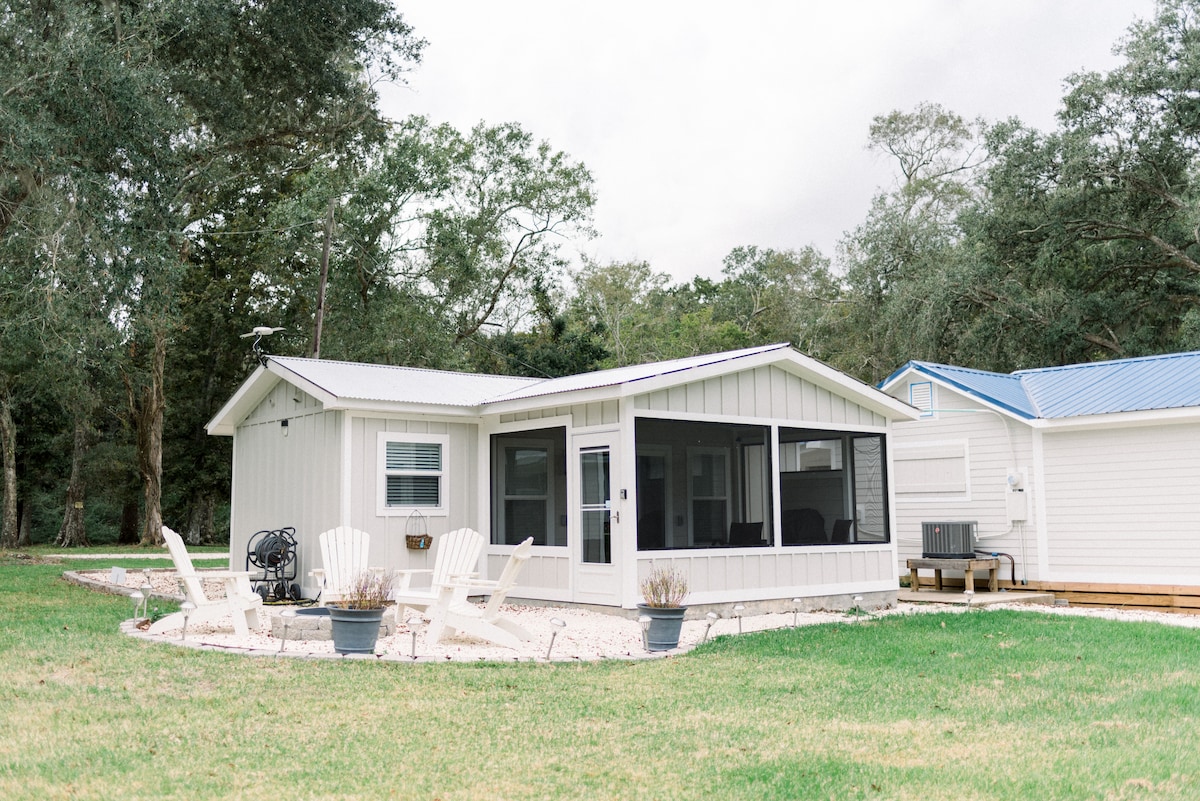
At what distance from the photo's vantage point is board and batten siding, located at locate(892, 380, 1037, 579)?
12875mm

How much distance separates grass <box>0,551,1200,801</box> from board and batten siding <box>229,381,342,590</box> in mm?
2977

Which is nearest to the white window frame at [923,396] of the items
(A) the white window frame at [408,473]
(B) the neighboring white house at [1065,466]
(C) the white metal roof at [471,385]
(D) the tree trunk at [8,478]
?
(B) the neighboring white house at [1065,466]

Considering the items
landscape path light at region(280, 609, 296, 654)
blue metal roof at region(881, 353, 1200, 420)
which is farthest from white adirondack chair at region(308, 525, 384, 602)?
blue metal roof at region(881, 353, 1200, 420)

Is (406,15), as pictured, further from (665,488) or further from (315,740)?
(315,740)

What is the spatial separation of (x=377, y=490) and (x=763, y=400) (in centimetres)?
405

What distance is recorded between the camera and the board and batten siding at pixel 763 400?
33.2ft

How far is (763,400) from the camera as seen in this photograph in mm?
10773

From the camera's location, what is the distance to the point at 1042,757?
4609mm

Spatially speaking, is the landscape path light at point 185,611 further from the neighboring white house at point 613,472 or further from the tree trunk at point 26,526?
the tree trunk at point 26,526

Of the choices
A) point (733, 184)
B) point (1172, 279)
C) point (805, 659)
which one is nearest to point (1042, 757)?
point (805, 659)

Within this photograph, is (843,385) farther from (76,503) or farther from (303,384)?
(76,503)

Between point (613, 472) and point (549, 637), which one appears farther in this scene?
point (613, 472)

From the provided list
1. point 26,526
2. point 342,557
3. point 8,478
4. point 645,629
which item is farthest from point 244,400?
point 26,526

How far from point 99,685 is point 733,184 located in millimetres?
34916
